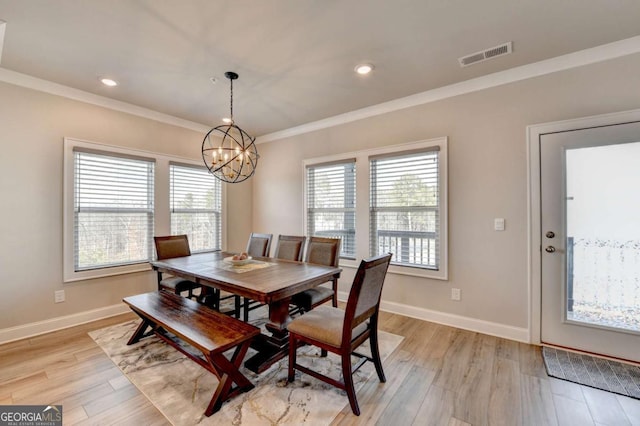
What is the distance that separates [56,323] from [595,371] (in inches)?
206

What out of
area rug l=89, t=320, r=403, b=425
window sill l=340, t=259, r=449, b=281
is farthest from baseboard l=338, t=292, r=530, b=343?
area rug l=89, t=320, r=403, b=425

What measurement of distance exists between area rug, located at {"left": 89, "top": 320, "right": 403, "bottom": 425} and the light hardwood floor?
0.08 m

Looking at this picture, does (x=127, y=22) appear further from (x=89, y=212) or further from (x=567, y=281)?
(x=567, y=281)

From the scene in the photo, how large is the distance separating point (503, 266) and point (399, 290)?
3.94ft

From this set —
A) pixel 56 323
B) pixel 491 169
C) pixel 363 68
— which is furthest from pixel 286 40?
pixel 56 323

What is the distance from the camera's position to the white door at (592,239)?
7.61ft

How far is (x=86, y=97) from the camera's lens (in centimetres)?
327

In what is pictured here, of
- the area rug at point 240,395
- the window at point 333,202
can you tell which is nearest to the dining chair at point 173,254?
the area rug at point 240,395

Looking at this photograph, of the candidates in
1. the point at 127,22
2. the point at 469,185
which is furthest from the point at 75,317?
the point at 469,185

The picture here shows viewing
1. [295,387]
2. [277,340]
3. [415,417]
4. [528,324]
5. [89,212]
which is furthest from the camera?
[89,212]

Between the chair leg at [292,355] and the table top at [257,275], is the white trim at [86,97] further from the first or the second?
the chair leg at [292,355]

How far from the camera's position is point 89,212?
10.9 feet

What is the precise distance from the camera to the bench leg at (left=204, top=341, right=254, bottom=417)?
1.76 meters

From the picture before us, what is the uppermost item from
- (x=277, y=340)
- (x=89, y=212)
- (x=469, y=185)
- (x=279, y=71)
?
(x=279, y=71)
